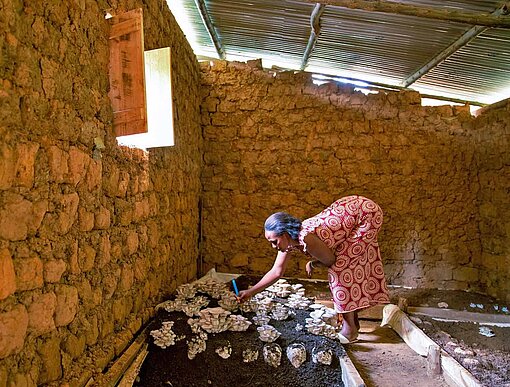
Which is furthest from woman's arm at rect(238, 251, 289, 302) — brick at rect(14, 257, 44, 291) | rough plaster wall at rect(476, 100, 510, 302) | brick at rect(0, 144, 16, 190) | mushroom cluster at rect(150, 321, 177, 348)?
rough plaster wall at rect(476, 100, 510, 302)

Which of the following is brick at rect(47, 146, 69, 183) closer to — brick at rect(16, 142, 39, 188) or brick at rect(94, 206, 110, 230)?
brick at rect(16, 142, 39, 188)

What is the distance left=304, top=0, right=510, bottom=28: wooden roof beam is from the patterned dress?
1691 millimetres

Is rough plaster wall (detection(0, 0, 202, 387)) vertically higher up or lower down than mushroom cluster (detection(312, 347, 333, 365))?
higher up

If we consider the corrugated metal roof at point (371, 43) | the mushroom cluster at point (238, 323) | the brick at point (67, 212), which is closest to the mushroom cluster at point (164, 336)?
the mushroom cluster at point (238, 323)

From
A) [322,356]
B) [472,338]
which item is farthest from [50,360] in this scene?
[472,338]

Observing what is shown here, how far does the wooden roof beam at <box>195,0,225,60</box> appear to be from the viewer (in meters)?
4.00

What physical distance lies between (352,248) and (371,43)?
2535mm

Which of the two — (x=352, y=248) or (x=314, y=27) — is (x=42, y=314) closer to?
(x=352, y=248)

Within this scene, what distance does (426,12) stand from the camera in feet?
10.6

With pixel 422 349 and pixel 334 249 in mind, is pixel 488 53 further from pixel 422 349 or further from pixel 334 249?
pixel 422 349

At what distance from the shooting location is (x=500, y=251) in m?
4.69

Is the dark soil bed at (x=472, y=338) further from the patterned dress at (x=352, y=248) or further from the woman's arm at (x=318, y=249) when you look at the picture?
the woman's arm at (x=318, y=249)

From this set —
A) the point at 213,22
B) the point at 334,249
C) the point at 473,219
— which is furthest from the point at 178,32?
the point at 473,219

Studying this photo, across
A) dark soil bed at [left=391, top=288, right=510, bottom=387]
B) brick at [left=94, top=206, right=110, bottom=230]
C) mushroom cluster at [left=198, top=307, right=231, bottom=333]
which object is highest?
brick at [left=94, top=206, right=110, bottom=230]
